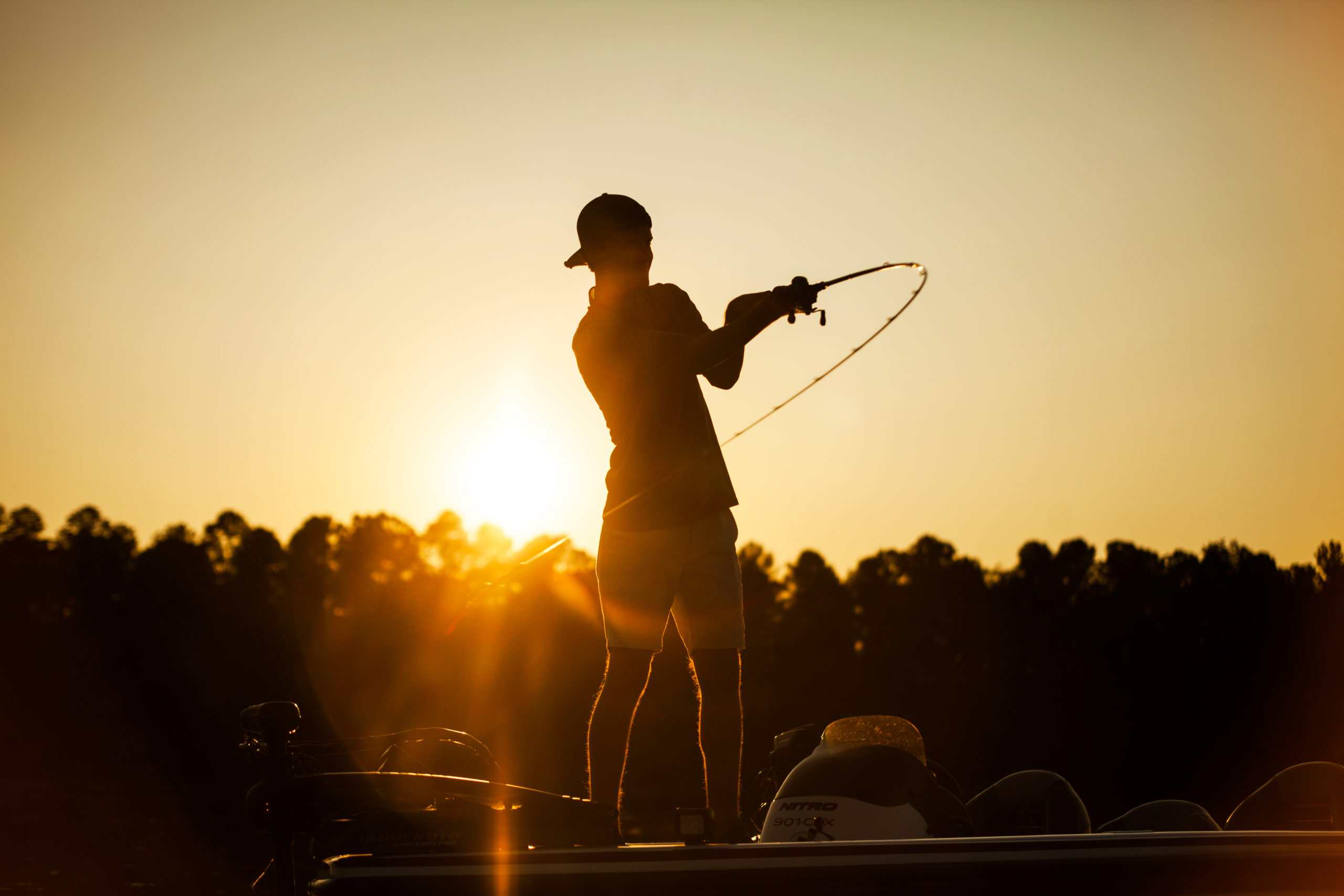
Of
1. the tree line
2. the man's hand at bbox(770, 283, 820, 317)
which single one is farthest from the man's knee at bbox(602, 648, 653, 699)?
the tree line

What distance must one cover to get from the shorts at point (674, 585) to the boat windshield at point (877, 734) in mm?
510

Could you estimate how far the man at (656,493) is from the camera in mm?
3863

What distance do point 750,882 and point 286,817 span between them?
127 centimetres

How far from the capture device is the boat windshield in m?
3.59

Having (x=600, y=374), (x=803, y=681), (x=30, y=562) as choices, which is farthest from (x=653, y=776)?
(x=600, y=374)

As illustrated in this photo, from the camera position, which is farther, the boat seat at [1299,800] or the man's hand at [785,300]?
the boat seat at [1299,800]

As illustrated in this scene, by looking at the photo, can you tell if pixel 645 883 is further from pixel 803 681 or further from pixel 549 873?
pixel 803 681

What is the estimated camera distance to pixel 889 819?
318 centimetres

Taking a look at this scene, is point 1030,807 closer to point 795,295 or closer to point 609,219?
point 795,295

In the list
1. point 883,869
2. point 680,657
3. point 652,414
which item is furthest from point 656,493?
point 680,657

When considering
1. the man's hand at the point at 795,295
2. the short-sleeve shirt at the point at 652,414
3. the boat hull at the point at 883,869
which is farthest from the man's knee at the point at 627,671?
the man's hand at the point at 795,295

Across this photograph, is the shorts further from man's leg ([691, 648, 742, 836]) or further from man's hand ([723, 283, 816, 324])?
man's hand ([723, 283, 816, 324])

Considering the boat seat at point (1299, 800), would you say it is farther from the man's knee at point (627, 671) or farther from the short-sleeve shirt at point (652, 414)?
the short-sleeve shirt at point (652, 414)

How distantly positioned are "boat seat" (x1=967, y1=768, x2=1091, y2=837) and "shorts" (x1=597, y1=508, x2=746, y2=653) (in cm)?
120
